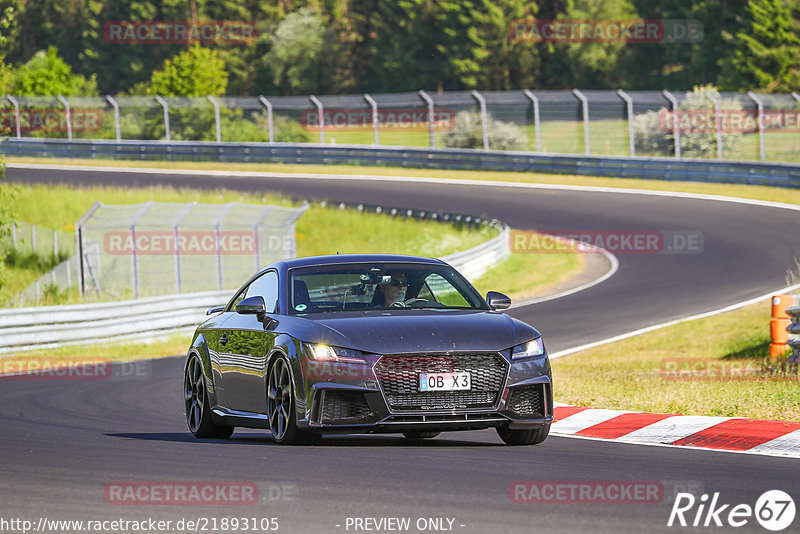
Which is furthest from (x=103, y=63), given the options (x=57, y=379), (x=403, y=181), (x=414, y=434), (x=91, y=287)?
(x=414, y=434)

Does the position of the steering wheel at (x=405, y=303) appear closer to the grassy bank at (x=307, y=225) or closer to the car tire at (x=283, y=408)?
the car tire at (x=283, y=408)

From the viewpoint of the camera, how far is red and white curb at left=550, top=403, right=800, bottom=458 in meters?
8.98

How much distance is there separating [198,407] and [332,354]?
2.43m

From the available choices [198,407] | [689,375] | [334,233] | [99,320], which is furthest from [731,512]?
[334,233]

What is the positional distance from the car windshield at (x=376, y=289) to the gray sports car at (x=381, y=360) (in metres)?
0.01

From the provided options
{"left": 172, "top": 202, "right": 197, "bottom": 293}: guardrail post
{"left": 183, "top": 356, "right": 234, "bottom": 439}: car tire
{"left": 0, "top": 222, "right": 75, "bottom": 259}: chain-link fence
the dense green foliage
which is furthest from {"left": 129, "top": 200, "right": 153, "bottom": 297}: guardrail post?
the dense green foliage

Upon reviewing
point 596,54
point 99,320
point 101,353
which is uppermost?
point 596,54

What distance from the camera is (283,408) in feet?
29.6

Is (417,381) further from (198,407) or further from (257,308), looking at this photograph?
(198,407)

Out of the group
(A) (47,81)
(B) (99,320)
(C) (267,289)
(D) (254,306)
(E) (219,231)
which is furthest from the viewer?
(A) (47,81)

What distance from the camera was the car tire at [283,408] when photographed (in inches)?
348

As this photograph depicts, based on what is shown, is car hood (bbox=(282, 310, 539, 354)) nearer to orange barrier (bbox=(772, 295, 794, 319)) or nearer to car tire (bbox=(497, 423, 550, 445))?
car tire (bbox=(497, 423, 550, 445))

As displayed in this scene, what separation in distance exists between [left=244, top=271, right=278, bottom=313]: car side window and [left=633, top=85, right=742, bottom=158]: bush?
36413mm

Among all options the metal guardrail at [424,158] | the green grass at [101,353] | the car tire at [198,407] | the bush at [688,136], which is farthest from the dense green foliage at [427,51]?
the car tire at [198,407]
